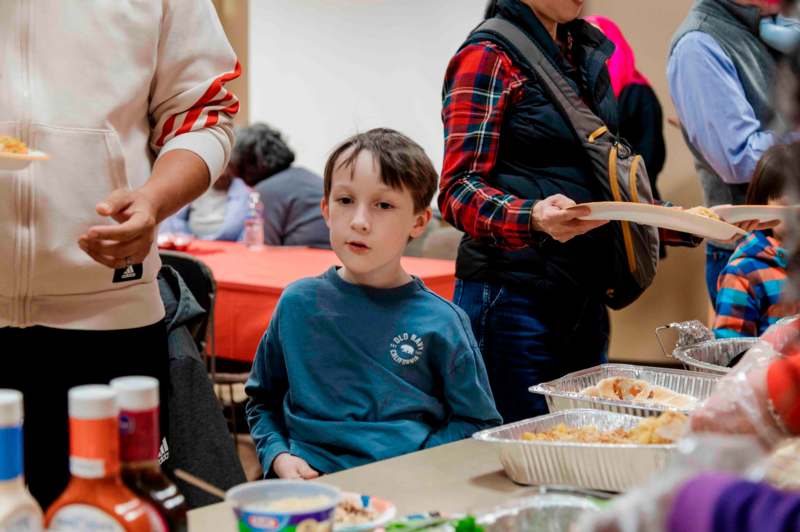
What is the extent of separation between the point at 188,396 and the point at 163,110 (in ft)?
3.44

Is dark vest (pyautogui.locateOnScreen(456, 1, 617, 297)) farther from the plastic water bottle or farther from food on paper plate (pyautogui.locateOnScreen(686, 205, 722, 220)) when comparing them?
the plastic water bottle

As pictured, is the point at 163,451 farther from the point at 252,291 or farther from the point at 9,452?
the point at 252,291

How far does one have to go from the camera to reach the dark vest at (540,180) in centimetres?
212

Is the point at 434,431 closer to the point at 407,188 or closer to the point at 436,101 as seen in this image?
the point at 407,188

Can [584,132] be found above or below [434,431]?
above

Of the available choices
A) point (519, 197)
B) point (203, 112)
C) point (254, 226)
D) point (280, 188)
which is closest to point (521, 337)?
point (519, 197)

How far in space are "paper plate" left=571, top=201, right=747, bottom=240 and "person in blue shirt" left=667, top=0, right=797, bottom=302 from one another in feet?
3.50

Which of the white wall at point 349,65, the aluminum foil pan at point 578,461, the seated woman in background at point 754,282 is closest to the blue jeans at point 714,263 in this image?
the seated woman in background at point 754,282

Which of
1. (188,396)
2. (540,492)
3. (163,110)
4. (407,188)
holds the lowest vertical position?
(188,396)

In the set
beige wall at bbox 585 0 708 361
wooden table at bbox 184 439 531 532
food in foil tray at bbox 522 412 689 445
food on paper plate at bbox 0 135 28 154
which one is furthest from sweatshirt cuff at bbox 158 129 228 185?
beige wall at bbox 585 0 708 361

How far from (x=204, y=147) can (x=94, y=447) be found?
0.87m

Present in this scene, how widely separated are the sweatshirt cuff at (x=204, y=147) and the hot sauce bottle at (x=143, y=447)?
0.78 meters

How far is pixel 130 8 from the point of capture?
1540 mm

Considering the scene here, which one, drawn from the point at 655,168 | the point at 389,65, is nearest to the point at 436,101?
the point at 389,65
